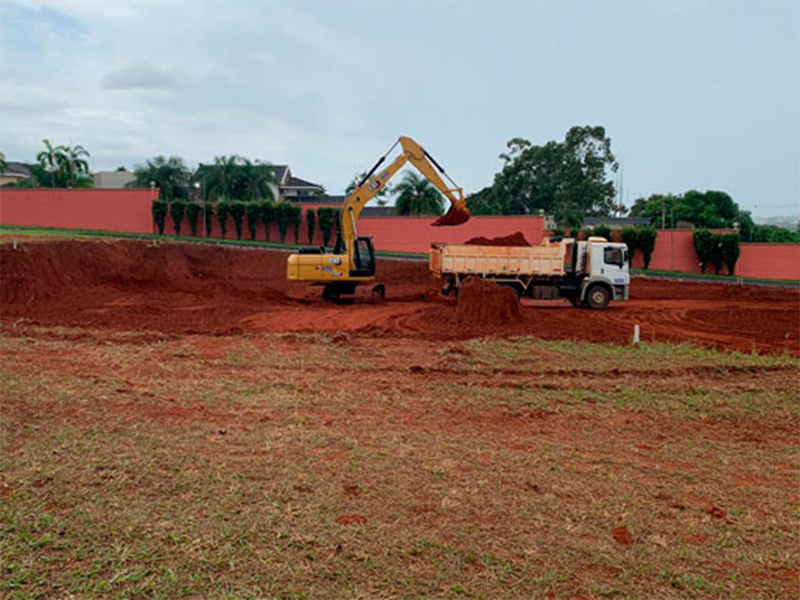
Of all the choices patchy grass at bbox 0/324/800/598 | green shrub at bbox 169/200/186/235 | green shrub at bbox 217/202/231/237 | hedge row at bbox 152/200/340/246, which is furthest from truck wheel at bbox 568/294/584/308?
green shrub at bbox 169/200/186/235

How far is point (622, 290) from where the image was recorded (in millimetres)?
24953

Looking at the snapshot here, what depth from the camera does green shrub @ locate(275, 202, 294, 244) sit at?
46500 millimetres

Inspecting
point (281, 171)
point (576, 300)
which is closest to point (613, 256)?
point (576, 300)

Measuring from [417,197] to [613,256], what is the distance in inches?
1036

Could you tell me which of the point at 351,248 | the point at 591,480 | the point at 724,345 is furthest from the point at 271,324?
the point at 591,480

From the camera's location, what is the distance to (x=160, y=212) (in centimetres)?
4703

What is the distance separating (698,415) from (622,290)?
50.8 feet

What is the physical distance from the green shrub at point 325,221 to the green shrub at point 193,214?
27.8 ft

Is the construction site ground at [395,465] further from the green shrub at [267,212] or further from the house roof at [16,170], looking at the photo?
the house roof at [16,170]

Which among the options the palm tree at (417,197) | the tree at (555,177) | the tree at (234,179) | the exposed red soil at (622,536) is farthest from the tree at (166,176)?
the exposed red soil at (622,536)

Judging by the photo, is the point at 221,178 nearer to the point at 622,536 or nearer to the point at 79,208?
the point at 79,208

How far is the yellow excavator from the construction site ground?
21.0 feet

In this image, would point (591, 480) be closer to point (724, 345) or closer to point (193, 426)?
point (193, 426)

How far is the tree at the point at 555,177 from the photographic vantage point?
2736 inches
